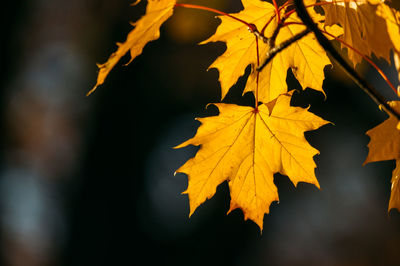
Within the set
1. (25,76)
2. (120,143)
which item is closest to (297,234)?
(120,143)

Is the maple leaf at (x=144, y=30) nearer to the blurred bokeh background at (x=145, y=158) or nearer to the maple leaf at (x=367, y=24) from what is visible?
Result: the maple leaf at (x=367, y=24)

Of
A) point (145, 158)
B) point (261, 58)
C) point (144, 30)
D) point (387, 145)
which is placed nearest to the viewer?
point (144, 30)

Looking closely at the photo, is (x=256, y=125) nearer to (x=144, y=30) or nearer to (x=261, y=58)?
(x=261, y=58)

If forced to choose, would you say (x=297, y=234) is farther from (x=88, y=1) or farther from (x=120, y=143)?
(x=88, y=1)

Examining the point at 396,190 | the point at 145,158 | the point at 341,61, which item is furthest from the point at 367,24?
the point at 145,158

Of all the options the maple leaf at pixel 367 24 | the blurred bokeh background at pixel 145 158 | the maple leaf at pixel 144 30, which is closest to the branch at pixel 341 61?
the maple leaf at pixel 367 24

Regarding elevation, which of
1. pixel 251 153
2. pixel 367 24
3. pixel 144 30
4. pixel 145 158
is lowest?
pixel 251 153
